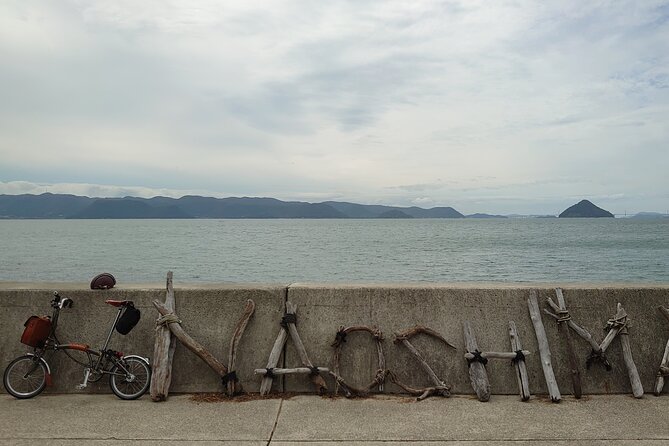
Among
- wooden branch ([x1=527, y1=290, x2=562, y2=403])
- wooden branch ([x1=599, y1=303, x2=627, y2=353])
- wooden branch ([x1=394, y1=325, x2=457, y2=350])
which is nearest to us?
wooden branch ([x1=527, y1=290, x2=562, y2=403])

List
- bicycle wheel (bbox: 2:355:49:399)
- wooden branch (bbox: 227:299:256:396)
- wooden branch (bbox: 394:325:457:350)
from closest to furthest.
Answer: bicycle wheel (bbox: 2:355:49:399) < wooden branch (bbox: 227:299:256:396) < wooden branch (bbox: 394:325:457:350)

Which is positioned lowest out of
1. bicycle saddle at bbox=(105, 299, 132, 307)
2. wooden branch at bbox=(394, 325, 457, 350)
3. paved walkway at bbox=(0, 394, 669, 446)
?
paved walkway at bbox=(0, 394, 669, 446)

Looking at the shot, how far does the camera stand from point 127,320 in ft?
21.2

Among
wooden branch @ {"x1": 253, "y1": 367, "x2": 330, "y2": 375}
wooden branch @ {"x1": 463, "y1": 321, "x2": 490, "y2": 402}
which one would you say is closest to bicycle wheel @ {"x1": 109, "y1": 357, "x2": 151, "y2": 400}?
wooden branch @ {"x1": 253, "y1": 367, "x2": 330, "y2": 375}

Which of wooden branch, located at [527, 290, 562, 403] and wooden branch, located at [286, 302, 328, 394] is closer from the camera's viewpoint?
wooden branch, located at [527, 290, 562, 403]

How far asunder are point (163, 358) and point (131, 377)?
0.40 metres

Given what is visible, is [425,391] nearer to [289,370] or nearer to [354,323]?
[354,323]

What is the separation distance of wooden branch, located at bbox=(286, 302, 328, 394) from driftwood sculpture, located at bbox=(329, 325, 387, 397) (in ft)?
0.50

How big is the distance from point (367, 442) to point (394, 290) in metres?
2.26

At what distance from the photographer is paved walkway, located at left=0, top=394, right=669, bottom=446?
5098 millimetres

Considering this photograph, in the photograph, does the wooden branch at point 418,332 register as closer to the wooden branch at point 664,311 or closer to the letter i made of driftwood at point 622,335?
the letter i made of driftwood at point 622,335

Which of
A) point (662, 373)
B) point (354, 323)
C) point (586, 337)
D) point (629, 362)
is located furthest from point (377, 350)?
point (662, 373)

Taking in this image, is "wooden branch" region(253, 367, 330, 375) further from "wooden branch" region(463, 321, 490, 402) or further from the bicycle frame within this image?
"wooden branch" region(463, 321, 490, 402)

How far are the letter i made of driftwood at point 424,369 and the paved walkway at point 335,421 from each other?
0.44 ft
